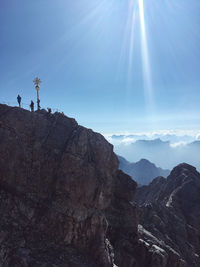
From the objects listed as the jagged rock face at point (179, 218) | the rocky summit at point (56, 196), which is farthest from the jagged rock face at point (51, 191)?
the jagged rock face at point (179, 218)

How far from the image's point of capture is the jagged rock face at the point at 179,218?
5431 centimetres

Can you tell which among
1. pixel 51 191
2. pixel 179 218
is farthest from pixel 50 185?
pixel 179 218

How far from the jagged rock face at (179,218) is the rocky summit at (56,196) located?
69.7 feet

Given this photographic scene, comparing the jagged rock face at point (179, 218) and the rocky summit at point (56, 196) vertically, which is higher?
the rocky summit at point (56, 196)

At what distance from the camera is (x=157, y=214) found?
65.2 meters

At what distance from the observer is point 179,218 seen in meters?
67.2

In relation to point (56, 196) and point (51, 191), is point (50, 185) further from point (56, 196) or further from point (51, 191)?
point (56, 196)

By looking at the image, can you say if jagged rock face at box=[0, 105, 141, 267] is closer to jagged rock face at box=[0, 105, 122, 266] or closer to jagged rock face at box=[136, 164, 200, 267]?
jagged rock face at box=[0, 105, 122, 266]

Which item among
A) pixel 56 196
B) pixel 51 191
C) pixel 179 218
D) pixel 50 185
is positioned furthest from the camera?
pixel 179 218

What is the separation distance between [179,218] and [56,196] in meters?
57.3

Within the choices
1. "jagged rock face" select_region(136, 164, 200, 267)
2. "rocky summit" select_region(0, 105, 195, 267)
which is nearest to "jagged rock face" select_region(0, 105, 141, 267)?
"rocky summit" select_region(0, 105, 195, 267)

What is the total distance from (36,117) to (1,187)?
12.1m

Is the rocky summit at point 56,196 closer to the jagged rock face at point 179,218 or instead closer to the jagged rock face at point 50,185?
the jagged rock face at point 50,185

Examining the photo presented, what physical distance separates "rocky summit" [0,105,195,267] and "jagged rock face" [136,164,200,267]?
21.2 m
